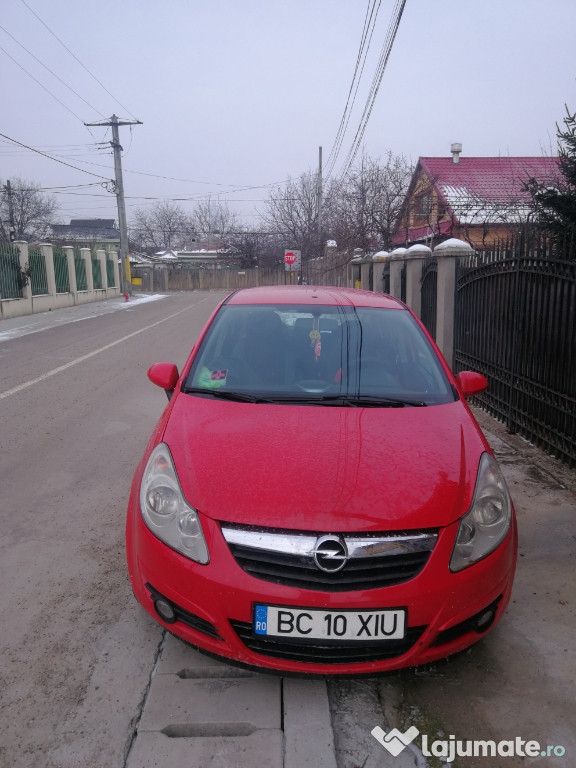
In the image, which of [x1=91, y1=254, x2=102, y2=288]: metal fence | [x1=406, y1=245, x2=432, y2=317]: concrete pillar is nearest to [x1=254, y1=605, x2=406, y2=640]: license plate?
[x1=406, y1=245, x2=432, y2=317]: concrete pillar

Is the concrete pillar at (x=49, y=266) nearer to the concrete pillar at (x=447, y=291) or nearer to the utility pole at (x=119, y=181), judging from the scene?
the utility pole at (x=119, y=181)

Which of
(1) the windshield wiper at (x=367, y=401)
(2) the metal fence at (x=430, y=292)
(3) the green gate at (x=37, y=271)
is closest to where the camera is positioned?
(1) the windshield wiper at (x=367, y=401)

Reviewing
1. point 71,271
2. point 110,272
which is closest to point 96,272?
point 110,272

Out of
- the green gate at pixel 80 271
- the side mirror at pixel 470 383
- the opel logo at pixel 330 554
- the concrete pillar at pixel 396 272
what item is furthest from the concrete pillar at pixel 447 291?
the green gate at pixel 80 271

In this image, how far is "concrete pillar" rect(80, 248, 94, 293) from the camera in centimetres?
3006

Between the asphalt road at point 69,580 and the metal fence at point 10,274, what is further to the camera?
the metal fence at point 10,274

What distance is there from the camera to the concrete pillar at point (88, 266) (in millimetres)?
30056

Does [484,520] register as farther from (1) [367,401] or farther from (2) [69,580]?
(2) [69,580]

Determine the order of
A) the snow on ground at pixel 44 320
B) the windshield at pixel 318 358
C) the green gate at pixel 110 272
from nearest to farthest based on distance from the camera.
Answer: the windshield at pixel 318 358 < the snow on ground at pixel 44 320 < the green gate at pixel 110 272

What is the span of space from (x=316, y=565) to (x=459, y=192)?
2419cm

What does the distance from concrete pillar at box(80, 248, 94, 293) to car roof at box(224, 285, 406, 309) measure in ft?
91.6

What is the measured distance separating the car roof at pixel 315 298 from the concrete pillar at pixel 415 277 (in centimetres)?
676

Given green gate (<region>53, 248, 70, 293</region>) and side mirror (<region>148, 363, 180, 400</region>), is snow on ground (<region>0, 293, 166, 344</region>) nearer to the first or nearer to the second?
green gate (<region>53, 248, 70, 293</region>)

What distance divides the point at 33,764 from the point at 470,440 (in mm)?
2175
